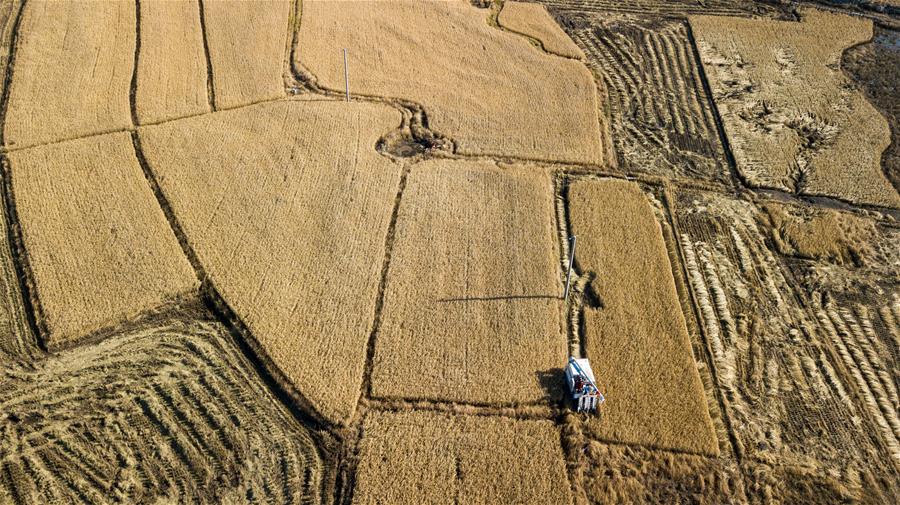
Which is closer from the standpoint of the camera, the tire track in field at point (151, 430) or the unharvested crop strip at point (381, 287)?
the tire track in field at point (151, 430)

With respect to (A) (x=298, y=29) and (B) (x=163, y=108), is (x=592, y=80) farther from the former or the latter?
(B) (x=163, y=108)

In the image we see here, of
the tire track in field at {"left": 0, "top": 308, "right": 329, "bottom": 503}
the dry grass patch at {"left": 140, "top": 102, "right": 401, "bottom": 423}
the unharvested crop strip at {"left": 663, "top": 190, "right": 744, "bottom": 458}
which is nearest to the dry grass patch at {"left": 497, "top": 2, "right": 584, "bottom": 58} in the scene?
the dry grass patch at {"left": 140, "top": 102, "right": 401, "bottom": 423}

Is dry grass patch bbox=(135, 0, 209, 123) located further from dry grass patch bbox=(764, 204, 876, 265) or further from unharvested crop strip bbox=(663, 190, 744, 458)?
dry grass patch bbox=(764, 204, 876, 265)

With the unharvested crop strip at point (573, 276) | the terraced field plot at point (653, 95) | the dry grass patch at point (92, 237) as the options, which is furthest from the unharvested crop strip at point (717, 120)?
the dry grass patch at point (92, 237)

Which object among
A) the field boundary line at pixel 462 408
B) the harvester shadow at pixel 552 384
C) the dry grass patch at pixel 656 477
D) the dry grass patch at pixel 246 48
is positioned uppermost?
the dry grass patch at pixel 246 48

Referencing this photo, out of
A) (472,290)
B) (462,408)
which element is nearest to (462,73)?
(472,290)

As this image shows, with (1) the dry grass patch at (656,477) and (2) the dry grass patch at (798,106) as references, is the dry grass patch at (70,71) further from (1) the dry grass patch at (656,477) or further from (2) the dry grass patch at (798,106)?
(2) the dry grass patch at (798,106)

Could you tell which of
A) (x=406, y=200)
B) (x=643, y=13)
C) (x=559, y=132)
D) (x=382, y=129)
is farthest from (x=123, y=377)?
(x=643, y=13)

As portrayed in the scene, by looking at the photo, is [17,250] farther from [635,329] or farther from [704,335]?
[704,335]
